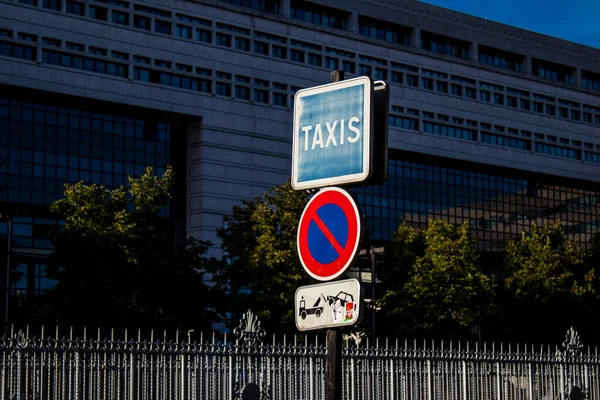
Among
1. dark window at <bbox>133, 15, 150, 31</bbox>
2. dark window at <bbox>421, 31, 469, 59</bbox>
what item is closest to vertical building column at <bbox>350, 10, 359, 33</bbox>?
dark window at <bbox>421, 31, 469, 59</bbox>

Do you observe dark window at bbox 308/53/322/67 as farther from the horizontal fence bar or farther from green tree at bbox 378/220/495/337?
the horizontal fence bar

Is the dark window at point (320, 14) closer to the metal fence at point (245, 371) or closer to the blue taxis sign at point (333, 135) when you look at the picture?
the metal fence at point (245, 371)

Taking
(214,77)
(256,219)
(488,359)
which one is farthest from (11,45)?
(488,359)

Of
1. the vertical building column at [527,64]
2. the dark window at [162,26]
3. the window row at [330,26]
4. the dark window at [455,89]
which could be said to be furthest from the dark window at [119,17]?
the vertical building column at [527,64]

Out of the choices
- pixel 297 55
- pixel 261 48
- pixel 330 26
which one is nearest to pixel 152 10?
pixel 261 48

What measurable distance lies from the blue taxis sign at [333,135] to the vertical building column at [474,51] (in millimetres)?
92515

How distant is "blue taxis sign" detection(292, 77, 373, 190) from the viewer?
7000mm

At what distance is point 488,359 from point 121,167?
61100 millimetres

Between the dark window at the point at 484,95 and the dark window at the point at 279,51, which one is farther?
the dark window at the point at 484,95

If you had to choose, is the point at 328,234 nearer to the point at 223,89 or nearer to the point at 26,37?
the point at 26,37

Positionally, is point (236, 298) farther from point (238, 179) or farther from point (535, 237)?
point (238, 179)

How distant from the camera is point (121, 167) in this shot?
78938mm

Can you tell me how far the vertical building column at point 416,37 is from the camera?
94.8 m

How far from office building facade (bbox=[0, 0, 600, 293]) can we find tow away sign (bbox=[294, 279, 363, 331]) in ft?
187
